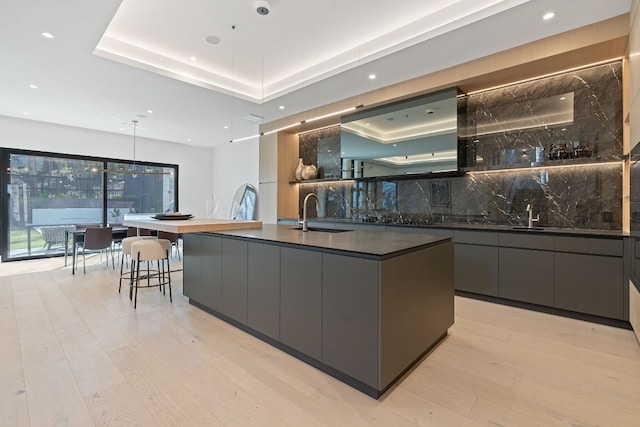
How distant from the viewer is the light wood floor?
5.28ft

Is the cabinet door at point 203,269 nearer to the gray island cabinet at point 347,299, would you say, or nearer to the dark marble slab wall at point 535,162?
the gray island cabinet at point 347,299

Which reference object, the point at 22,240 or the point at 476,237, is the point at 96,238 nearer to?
the point at 22,240

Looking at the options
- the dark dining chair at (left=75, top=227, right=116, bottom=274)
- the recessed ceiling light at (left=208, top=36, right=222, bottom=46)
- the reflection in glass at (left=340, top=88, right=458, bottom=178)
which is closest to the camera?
the recessed ceiling light at (left=208, top=36, right=222, bottom=46)

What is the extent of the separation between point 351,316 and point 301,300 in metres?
0.43

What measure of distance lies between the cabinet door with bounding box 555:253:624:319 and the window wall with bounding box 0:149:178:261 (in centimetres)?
664

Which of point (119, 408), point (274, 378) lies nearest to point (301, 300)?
point (274, 378)

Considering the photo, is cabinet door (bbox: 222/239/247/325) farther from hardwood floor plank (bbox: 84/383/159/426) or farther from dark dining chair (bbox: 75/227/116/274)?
dark dining chair (bbox: 75/227/116/274)

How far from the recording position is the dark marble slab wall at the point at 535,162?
10.4ft

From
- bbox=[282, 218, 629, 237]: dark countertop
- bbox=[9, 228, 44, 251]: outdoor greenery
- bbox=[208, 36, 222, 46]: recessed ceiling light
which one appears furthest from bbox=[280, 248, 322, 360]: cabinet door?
bbox=[9, 228, 44, 251]: outdoor greenery

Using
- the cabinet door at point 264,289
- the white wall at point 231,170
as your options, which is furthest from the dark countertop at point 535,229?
the white wall at point 231,170

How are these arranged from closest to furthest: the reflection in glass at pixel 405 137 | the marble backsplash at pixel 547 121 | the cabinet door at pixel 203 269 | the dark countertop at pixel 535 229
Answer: the dark countertop at pixel 535 229 < the cabinet door at pixel 203 269 < the marble backsplash at pixel 547 121 < the reflection in glass at pixel 405 137

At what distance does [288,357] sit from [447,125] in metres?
3.33

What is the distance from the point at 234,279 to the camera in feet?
9.04

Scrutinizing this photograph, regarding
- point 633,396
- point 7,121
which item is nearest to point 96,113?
point 7,121
